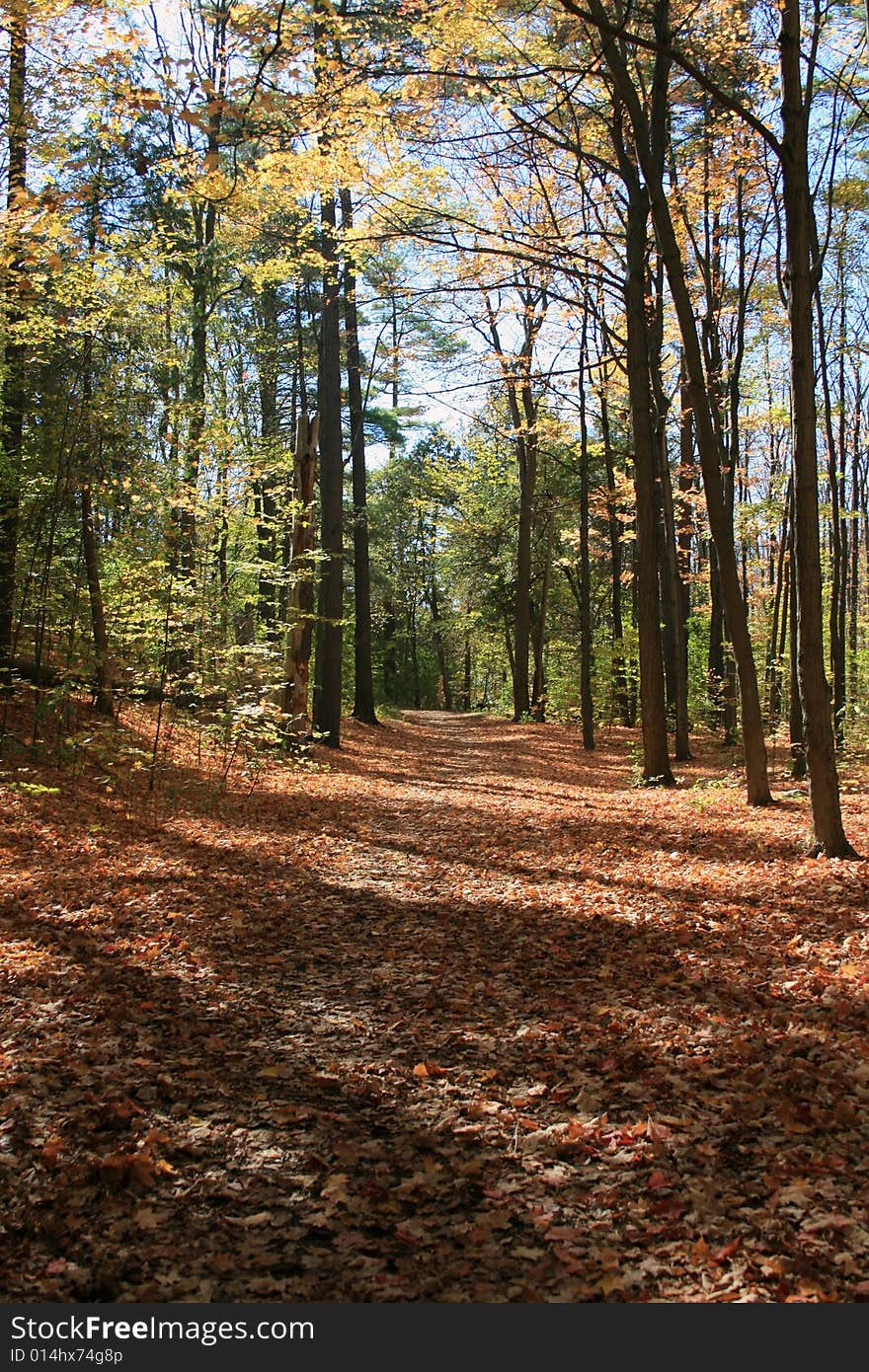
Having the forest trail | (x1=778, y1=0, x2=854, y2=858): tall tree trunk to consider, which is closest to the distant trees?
(x1=778, y1=0, x2=854, y2=858): tall tree trunk

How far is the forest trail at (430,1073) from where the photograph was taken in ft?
8.24

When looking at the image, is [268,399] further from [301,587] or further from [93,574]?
[93,574]

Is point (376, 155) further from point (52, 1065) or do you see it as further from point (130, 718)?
point (52, 1065)

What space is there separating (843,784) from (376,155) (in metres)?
10.1

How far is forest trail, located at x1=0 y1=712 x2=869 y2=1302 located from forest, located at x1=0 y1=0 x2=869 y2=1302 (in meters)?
0.02

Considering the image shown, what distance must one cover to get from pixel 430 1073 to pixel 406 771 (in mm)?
10927

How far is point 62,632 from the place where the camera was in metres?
9.88

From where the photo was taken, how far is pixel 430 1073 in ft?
12.3

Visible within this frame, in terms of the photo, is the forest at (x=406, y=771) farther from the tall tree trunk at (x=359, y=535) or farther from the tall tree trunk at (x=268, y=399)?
the tall tree trunk at (x=268, y=399)

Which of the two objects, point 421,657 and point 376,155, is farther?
point 421,657

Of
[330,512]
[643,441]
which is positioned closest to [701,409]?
[643,441]

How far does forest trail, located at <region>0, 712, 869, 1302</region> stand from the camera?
251 centimetres

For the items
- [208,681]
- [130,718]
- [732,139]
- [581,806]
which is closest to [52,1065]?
[208,681]

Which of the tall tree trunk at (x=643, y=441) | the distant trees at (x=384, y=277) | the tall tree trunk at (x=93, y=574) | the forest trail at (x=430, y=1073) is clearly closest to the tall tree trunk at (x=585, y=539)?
the distant trees at (x=384, y=277)
